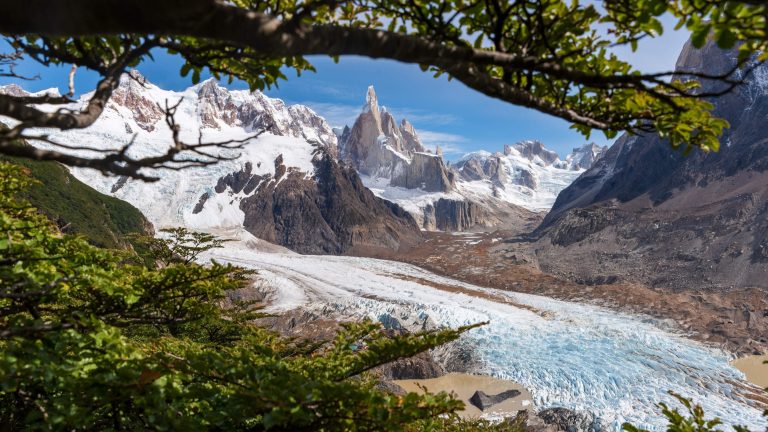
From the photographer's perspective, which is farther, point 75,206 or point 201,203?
point 201,203

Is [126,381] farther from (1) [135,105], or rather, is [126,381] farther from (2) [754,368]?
(1) [135,105]

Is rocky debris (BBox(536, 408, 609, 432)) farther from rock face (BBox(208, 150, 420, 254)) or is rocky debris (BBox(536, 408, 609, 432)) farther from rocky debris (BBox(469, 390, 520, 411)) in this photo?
rock face (BBox(208, 150, 420, 254))

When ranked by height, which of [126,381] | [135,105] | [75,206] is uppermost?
[135,105]

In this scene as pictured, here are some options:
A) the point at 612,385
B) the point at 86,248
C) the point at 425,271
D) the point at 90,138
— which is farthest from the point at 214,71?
the point at 90,138

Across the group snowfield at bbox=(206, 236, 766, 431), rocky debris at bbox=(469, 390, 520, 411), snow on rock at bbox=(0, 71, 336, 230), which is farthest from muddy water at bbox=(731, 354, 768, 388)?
snow on rock at bbox=(0, 71, 336, 230)

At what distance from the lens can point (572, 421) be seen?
2741cm

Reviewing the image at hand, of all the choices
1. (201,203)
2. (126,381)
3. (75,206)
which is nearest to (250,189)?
(201,203)

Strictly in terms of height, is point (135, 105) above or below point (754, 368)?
above

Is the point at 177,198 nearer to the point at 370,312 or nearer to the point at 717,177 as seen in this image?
the point at 370,312

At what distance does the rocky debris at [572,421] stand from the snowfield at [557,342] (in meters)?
2.01

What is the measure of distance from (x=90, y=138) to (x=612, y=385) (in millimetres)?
149088

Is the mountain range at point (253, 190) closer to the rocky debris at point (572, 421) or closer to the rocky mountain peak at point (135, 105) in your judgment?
the rocky mountain peak at point (135, 105)

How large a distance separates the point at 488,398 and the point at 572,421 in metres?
8.85

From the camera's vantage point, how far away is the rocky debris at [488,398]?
114ft
